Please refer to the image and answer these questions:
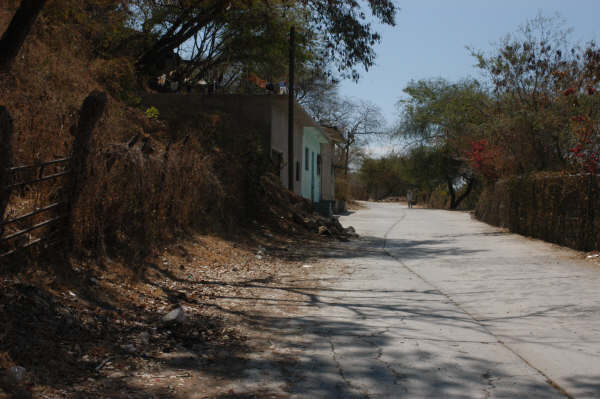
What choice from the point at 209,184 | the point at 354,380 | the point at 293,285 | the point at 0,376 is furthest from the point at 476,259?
the point at 0,376

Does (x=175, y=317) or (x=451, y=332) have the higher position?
(x=175, y=317)

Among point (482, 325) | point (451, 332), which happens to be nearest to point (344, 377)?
point (451, 332)

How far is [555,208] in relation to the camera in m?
14.1

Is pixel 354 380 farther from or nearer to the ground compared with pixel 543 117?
nearer to the ground

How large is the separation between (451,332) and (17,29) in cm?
591

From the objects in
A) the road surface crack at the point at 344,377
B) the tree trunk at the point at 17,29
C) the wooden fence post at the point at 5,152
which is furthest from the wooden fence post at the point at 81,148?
the road surface crack at the point at 344,377

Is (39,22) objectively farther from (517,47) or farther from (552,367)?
(517,47)

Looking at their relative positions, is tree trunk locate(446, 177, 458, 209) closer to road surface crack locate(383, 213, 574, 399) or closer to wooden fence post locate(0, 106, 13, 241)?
road surface crack locate(383, 213, 574, 399)

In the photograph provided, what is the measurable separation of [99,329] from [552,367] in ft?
12.5

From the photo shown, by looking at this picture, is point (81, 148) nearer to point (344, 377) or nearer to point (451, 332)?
point (344, 377)

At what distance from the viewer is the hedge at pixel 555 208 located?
1203 cm

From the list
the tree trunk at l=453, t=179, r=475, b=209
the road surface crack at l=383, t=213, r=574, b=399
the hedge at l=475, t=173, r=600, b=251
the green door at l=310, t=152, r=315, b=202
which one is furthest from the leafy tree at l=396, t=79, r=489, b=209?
the road surface crack at l=383, t=213, r=574, b=399

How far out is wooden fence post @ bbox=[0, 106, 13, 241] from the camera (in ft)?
16.0

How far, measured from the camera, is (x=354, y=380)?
4.25m
